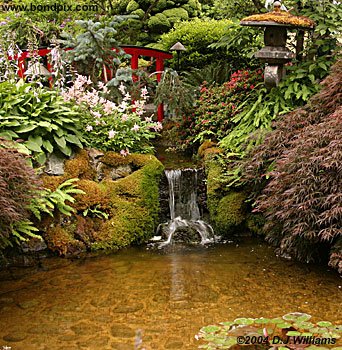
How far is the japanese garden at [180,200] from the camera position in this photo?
555 centimetres

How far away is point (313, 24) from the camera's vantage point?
8.72 metres

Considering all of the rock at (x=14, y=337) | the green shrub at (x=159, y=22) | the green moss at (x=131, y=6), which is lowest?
the rock at (x=14, y=337)

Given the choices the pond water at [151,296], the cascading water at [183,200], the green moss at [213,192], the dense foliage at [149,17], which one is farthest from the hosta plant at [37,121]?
the dense foliage at [149,17]

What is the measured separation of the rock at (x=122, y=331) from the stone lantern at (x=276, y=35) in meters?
5.24

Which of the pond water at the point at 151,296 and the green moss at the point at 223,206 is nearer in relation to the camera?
the pond water at the point at 151,296

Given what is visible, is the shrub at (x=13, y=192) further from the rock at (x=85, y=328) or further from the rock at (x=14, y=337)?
the rock at (x=85, y=328)

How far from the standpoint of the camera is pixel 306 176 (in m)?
6.66

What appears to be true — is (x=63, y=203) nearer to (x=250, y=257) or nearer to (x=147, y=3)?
(x=250, y=257)

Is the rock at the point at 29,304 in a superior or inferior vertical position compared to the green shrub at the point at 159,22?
inferior

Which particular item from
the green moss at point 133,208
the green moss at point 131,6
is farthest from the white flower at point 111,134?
the green moss at point 131,6

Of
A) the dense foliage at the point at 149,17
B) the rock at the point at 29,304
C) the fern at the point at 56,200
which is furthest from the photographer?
the dense foliage at the point at 149,17

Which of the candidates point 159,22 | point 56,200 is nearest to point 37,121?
point 56,200

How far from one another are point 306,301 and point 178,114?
17.2 ft

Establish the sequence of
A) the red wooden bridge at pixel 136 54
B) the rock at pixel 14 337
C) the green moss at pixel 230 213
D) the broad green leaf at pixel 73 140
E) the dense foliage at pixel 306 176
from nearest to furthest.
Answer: the rock at pixel 14 337 < the dense foliage at pixel 306 176 < the broad green leaf at pixel 73 140 < the green moss at pixel 230 213 < the red wooden bridge at pixel 136 54
